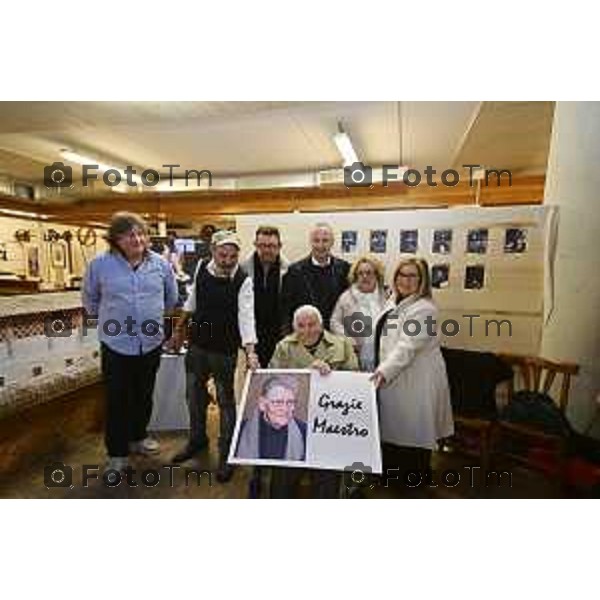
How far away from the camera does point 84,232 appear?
1.39 m

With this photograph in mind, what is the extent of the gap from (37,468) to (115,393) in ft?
1.24

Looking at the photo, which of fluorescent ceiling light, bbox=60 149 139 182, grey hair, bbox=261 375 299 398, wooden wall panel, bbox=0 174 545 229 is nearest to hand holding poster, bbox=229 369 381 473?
grey hair, bbox=261 375 299 398

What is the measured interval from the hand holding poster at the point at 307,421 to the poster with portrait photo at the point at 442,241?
0.50m

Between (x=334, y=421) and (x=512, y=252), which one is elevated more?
(x=512, y=252)

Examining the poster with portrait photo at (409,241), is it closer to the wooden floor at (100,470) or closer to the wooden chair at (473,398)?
the wooden chair at (473,398)

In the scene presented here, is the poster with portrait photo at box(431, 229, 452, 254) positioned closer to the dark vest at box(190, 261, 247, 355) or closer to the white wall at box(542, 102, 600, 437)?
the white wall at box(542, 102, 600, 437)

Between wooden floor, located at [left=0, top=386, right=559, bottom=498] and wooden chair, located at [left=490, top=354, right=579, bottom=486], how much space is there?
0.29 ft

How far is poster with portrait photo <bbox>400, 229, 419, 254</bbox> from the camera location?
140cm

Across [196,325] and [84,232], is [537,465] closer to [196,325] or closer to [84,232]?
[196,325]

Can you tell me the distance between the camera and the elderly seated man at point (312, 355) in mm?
1380

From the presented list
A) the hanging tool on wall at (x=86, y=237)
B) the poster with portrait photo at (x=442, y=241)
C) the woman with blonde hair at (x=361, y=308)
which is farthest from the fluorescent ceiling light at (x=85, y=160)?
the poster with portrait photo at (x=442, y=241)
